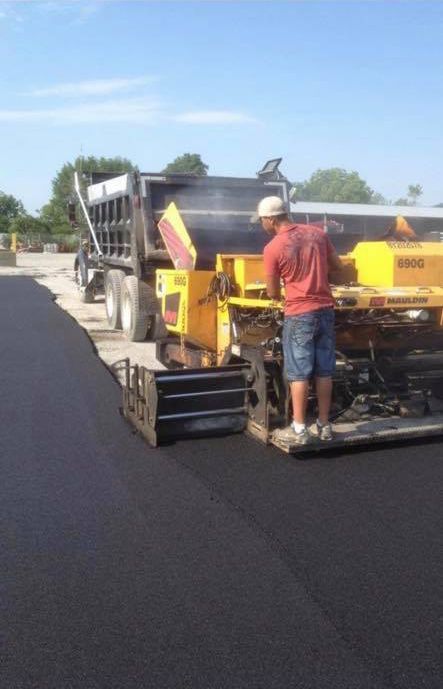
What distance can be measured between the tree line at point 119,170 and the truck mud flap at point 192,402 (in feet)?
181

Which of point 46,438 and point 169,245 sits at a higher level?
point 169,245

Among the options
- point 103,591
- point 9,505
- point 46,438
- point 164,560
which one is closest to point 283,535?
point 164,560

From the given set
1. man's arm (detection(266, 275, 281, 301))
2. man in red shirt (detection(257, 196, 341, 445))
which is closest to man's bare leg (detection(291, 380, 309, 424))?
man in red shirt (detection(257, 196, 341, 445))

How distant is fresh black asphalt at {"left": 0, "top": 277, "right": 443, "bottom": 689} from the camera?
8.21 feet

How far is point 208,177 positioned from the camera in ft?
29.5

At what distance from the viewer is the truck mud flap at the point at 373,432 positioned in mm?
4660

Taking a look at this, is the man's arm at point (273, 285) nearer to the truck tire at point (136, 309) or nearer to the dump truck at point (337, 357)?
the dump truck at point (337, 357)

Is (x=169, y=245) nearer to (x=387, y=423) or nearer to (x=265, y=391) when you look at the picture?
(x=265, y=391)

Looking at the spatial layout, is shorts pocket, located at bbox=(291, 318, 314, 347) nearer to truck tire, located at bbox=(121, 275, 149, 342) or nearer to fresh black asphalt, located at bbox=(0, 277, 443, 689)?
fresh black asphalt, located at bbox=(0, 277, 443, 689)

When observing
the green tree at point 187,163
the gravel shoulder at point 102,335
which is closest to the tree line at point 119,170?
the green tree at point 187,163

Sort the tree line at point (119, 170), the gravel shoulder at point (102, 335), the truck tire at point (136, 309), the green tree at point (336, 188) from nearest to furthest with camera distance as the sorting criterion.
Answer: the gravel shoulder at point (102, 335)
the truck tire at point (136, 309)
the tree line at point (119, 170)
the green tree at point (336, 188)

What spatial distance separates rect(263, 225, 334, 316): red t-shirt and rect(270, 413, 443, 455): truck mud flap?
2.89 feet

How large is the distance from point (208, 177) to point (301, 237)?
4.66m

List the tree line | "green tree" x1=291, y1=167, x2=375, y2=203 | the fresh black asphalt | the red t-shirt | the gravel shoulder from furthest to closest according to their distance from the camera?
"green tree" x1=291, y1=167, x2=375, y2=203, the tree line, the gravel shoulder, the red t-shirt, the fresh black asphalt
